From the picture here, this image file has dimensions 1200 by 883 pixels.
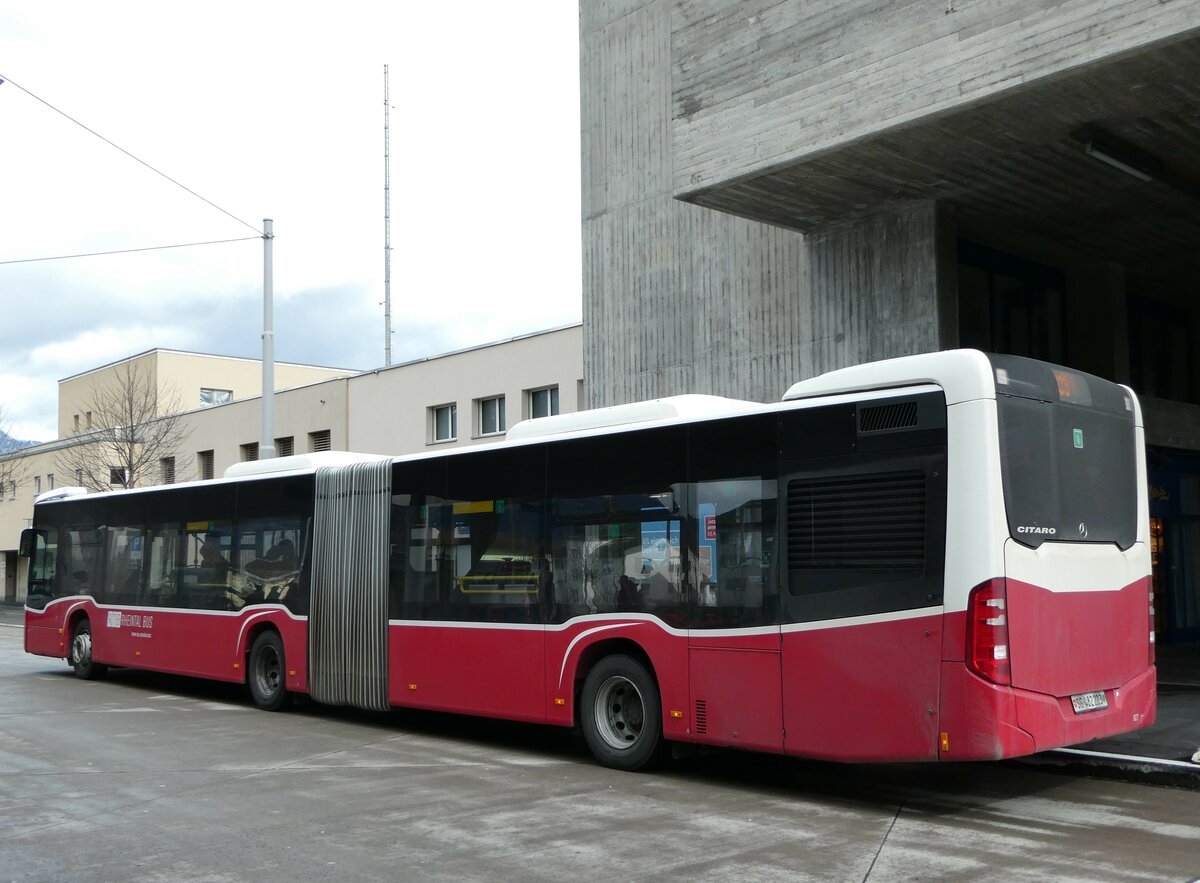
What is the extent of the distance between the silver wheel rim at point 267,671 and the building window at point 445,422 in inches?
775

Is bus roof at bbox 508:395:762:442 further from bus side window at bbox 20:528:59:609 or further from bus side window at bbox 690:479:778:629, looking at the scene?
bus side window at bbox 20:528:59:609

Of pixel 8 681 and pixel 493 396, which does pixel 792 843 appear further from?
pixel 493 396

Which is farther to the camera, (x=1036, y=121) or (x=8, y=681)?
(x=8, y=681)

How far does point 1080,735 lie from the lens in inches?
339

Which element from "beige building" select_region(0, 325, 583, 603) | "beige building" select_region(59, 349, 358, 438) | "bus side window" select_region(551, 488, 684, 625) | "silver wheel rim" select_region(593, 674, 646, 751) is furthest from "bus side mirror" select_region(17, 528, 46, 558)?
"beige building" select_region(59, 349, 358, 438)

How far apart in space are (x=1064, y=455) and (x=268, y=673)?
10.6 meters

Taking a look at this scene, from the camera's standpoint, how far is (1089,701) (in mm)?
8797

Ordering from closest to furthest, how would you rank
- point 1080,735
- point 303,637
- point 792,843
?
point 792,843 → point 1080,735 → point 303,637

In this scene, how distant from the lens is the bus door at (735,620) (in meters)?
9.34

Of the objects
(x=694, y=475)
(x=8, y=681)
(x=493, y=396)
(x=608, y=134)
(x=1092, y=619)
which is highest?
(x=608, y=134)

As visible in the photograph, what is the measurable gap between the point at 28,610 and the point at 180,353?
37.4m

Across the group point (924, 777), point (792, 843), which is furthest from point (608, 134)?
point (792, 843)

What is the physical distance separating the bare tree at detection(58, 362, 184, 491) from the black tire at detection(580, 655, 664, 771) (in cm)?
3779

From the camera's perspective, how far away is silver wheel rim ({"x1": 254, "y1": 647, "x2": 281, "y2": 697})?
15.4 meters
